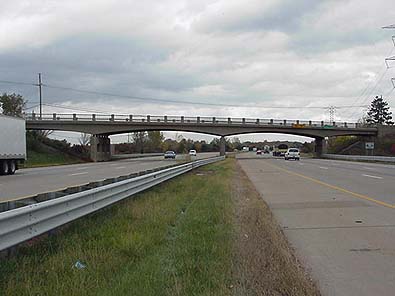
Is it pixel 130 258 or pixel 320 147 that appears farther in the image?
pixel 320 147

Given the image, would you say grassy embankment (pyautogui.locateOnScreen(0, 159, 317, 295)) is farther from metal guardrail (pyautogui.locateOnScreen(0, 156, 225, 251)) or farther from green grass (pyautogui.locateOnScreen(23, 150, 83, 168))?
green grass (pyautogui.locateOnScreen(23, 150, 83, 168))

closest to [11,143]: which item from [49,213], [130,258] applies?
[49,213]

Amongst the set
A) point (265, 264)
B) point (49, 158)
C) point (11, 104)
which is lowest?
point (49, 158)

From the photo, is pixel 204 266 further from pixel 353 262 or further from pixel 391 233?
pixel 391 233

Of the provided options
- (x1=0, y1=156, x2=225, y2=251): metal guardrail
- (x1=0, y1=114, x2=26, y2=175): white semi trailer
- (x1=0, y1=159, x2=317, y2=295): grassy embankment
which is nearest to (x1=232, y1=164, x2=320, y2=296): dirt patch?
(x1=0, y1=159, x2=317, y2=295): grassy embankment

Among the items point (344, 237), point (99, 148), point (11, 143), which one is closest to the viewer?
point (344, 237)

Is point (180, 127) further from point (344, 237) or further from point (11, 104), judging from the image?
point (344, 237)

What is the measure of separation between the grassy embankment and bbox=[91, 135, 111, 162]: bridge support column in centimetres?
6636

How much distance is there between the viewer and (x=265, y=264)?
21.2ft

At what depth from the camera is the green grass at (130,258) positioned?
5.33 meters

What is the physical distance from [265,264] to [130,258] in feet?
6.32

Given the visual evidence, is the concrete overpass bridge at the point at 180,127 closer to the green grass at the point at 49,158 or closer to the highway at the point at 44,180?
the green grass at the point at 49,158

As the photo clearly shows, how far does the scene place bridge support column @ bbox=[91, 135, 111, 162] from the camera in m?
75.3

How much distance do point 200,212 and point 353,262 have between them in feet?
15.5
